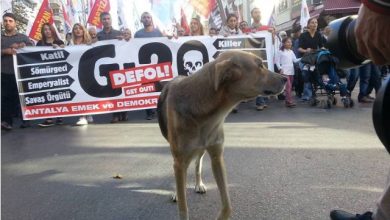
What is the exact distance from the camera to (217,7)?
14508mm

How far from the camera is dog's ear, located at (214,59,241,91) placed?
9.90 ft

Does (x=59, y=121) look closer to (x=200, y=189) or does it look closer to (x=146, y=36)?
(x=146, y=36)

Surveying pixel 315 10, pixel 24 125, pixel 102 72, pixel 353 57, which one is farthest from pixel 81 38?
pixel 315 10

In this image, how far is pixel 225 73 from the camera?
3031 mm

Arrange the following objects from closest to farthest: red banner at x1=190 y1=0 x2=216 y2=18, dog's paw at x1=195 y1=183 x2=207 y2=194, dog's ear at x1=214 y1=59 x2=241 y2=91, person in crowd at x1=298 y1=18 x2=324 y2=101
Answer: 1. dog's ear at x1=214 y1=59 x2=241 y2=91
2. dog's paw at x1=195 y1=183 x2=207 y2=194
3. person in crowd at x1=298 y1=18 x2=324 y2=101
4. red banner at x1=190 y1=0 x2=216 y2=18

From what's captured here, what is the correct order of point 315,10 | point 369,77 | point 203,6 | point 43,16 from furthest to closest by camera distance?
1. point 315,10
2. point 203,6
3. point 43,16
4. point 369,77

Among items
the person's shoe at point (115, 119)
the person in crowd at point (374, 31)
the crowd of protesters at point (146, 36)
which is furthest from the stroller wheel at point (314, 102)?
the person in crowd at point (374, 31)

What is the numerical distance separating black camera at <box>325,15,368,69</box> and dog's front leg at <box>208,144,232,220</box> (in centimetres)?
183

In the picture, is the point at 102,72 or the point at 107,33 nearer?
the point at 102,72

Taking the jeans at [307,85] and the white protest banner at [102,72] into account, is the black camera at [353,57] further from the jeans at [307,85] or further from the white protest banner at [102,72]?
the jeans at [307,85]

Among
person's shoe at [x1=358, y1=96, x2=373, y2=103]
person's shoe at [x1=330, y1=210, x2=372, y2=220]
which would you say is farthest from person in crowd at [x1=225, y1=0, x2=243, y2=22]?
person's shoe at [x1=330, y1=210, x2=372, y2=220]

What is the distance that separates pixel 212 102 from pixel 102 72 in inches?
258

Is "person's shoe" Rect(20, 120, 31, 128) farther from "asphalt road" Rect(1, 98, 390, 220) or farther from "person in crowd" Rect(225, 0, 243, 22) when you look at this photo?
"person in crowd" Rect(225, 0, 243, 22)

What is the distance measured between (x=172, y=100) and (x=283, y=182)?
5.35 ft
